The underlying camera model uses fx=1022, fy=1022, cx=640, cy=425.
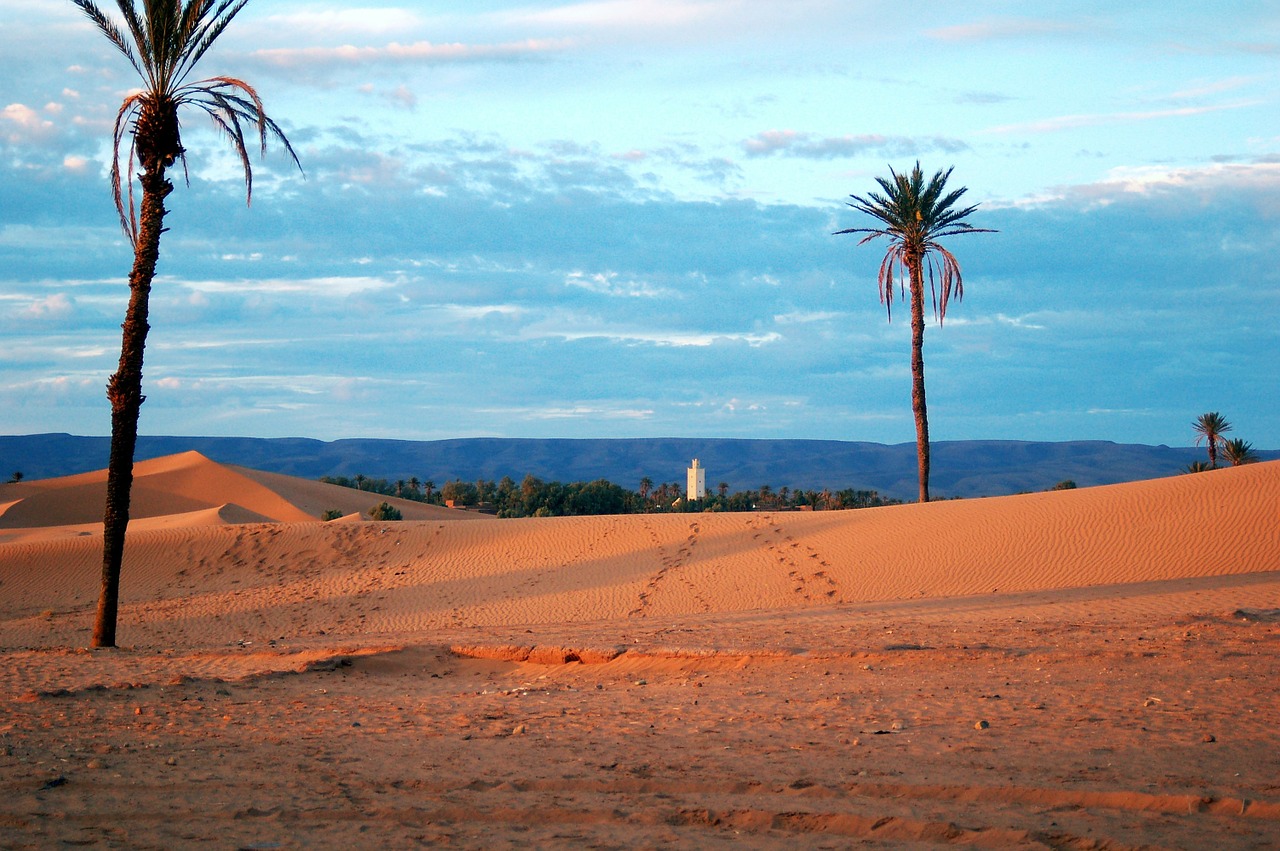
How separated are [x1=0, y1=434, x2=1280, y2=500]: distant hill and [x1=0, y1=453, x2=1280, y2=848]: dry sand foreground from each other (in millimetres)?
100142

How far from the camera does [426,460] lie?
15425 centimetres

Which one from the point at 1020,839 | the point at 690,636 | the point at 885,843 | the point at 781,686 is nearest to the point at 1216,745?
the point at 1020,839

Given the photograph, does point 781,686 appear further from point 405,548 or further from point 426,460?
point 426,460

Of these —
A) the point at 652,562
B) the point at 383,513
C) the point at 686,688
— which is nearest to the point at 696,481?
the point at 383,513

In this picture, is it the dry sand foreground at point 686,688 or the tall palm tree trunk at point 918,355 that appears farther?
the tall palm tree trunk at point 918,355

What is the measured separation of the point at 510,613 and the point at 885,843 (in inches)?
595

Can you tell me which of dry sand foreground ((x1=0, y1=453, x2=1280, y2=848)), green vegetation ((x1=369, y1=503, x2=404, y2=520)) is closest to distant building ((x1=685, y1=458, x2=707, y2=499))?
green vegetation ((x1=369, y1=503, x2=404, y2=520))

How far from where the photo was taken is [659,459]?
6102 inches

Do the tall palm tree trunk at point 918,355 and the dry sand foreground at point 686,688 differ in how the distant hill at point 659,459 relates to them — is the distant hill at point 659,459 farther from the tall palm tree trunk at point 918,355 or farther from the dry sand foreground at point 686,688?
the dry sand foreground at point 686,688

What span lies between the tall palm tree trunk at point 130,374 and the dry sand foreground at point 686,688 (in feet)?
4.13

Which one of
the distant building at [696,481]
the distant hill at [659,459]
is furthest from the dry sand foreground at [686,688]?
the distant hill at [659,459]

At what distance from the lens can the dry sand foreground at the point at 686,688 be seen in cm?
585

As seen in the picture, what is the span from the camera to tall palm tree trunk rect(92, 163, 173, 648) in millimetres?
15492

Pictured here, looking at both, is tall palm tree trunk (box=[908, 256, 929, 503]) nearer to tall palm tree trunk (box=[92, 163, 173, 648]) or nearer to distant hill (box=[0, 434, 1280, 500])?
tall palm tree trunk (box=[92, 163, 173, 648])
